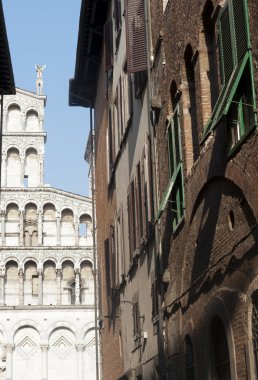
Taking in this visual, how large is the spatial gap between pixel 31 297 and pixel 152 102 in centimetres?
3798

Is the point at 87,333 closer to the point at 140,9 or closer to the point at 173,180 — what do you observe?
the point at 140,9

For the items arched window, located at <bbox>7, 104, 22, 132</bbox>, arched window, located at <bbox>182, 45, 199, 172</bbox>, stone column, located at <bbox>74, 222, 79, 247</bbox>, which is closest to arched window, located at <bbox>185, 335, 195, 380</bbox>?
arched window, located at <bbox>182, 45, 199, 172</bbox>

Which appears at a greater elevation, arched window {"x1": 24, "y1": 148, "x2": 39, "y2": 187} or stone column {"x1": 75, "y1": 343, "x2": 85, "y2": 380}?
arched window {"x1": 24, "y1": 148, "x2": 39, "y2": 187}

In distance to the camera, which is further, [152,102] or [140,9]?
[140,9]

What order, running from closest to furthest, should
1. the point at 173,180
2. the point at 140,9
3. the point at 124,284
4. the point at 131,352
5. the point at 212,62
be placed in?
the point at 212,62 < the point at 173,180 < the point at 140,9 < the point at 131,352 < the point at 124,284

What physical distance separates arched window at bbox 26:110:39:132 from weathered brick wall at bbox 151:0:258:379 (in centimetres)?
3984

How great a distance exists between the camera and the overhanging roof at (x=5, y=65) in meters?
23.0

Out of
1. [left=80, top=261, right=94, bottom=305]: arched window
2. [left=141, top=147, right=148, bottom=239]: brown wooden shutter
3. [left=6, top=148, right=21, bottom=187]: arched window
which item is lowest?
[left=141, top=147, right=148, bottom=239]: brown wooden shutter

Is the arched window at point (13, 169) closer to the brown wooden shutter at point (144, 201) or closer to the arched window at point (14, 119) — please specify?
the arched window at point (14, 119)

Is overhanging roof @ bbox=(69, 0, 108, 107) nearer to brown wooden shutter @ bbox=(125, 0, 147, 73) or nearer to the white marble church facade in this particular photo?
brown wooden shutter @ bbox=(125, 0, 147, 73)

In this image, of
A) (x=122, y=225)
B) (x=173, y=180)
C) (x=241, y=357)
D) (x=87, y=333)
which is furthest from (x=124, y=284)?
(x=87, y=333)

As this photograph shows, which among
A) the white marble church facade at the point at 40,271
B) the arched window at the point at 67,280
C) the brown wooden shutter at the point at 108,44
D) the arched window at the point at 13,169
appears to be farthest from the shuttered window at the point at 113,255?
the arched window at the point at 13,169

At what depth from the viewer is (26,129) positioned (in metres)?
54.5

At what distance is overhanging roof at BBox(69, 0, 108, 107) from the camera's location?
2434 centimetres
